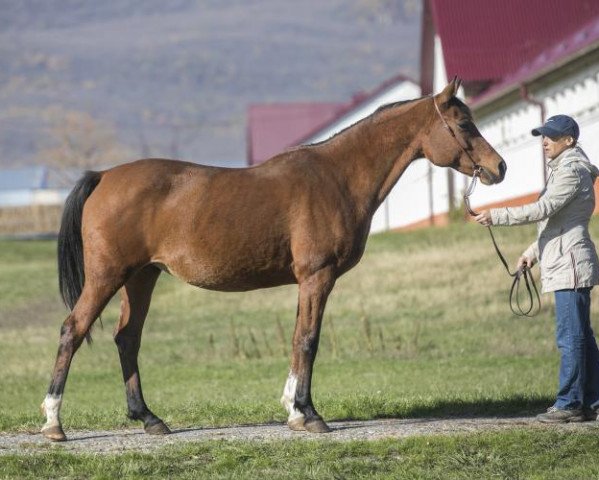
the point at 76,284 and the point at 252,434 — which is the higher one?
the point at 76,284

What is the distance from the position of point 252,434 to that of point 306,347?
82 centimetres

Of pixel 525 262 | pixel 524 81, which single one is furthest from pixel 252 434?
pixel 524 81

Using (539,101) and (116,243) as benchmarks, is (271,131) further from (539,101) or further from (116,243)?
(116,243)

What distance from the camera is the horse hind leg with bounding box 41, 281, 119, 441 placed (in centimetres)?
1033

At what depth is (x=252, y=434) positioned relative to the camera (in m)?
10.3

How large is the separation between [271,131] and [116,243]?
Result: 66.6 m

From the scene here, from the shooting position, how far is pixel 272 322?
2570 centimetres

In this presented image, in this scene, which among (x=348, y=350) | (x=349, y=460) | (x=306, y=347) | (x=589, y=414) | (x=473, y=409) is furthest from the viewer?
(x=348, y=350)

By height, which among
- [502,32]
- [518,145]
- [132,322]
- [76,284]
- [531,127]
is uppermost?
[502,32]

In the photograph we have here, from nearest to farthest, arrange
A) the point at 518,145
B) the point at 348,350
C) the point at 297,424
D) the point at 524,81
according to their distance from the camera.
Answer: the point at 297,424, the point at 348,350, the point at 524,81, the point at 518,145

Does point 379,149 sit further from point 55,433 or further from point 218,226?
point 55,433

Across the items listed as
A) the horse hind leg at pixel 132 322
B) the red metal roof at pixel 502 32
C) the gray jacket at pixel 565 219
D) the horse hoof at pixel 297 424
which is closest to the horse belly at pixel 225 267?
the horse hind leg at pixel 132 322

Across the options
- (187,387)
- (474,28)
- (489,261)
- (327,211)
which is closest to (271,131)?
(474,28)

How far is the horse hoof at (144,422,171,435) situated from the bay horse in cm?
1
